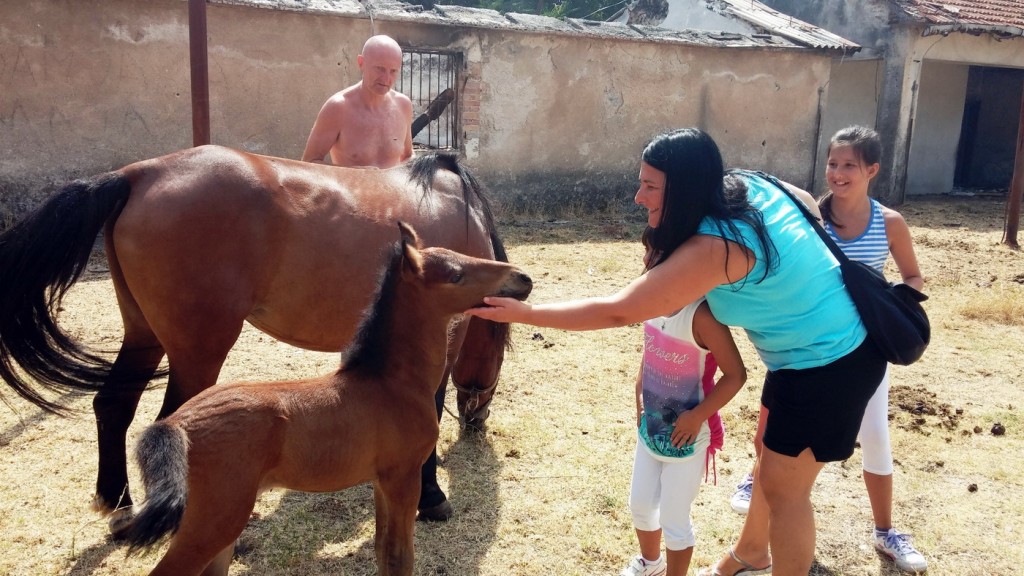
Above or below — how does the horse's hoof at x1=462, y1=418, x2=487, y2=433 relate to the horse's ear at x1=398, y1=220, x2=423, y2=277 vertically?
below

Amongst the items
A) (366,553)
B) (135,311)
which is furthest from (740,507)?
(135,311)

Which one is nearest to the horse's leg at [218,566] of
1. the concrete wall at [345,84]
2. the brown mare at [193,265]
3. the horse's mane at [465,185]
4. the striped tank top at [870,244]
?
the brown mare at [193,265]

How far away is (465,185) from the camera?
432 cm

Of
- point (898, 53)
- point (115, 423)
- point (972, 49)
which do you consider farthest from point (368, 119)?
point (972, 49)

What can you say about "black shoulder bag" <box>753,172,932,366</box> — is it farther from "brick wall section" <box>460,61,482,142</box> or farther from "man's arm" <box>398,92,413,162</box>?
"brick wall section" <box>460,61,482,142</box>

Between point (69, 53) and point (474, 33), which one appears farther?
point (474, 33)

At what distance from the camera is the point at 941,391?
557 cm

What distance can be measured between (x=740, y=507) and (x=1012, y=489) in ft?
5.23

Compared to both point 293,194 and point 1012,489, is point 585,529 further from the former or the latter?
point 1012,489

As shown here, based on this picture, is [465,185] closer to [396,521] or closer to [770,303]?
[396,521]

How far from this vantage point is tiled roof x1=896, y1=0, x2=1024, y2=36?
14.3 metres

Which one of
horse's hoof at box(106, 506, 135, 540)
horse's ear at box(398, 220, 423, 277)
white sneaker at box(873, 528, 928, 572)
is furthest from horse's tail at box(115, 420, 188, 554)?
white sneaker at box(873, 528, 928, 572)

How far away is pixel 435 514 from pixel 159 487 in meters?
1.81

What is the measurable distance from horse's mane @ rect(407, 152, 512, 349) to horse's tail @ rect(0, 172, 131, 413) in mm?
1476
